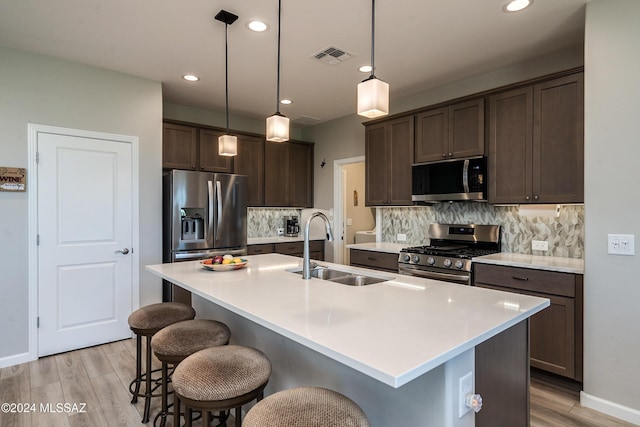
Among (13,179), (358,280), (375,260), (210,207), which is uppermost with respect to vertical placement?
(13,179)

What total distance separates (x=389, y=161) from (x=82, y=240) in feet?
10.7

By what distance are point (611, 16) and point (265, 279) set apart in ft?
8.97

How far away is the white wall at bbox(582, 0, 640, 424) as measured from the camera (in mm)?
2148

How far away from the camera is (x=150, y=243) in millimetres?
3713

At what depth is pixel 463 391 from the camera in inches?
47.0

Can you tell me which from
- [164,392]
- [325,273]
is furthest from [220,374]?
[325,273]

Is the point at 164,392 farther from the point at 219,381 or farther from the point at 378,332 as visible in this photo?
the point at 378,332

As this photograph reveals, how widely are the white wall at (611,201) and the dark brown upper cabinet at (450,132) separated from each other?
1.01 meters

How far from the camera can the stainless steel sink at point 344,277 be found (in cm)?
219

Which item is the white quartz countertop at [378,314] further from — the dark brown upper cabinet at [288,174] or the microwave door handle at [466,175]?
the dark brown upper cabinet at [288,174]

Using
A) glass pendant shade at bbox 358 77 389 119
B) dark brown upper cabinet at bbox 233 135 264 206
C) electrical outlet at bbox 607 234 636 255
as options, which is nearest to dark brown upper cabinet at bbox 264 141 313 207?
dark brown upper cabinet at bbox 233 135 264 206

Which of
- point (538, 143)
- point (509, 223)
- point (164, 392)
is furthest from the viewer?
point (509, 223)

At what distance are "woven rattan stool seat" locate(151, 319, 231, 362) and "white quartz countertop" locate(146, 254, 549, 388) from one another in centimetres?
24

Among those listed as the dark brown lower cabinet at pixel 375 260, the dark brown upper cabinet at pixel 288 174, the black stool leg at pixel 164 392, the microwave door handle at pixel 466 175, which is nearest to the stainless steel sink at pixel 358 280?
the black stool leg at pixel 164 392
